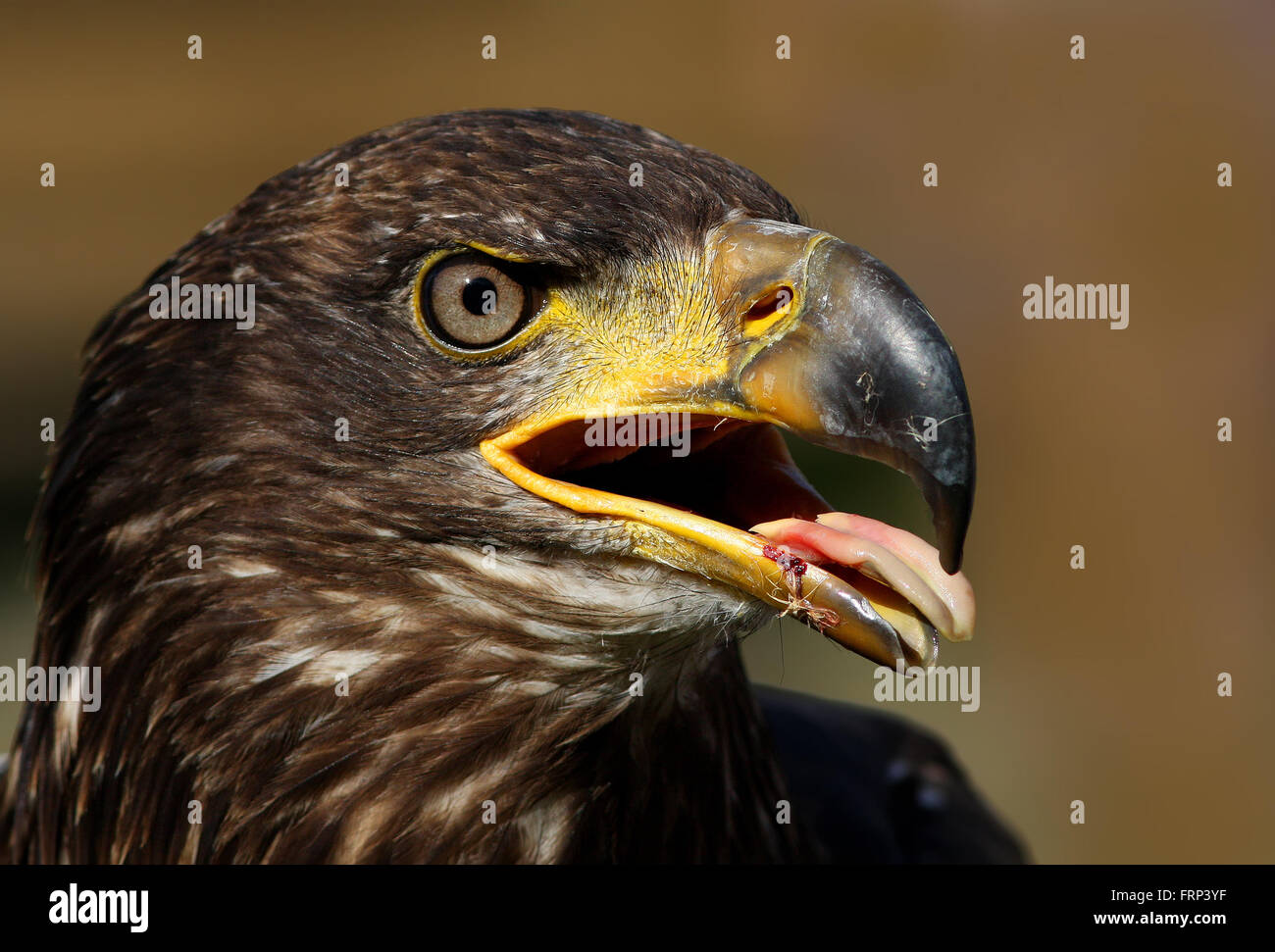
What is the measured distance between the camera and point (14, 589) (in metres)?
9.09

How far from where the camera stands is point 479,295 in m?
2.34

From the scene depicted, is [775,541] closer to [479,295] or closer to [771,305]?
[771,305]

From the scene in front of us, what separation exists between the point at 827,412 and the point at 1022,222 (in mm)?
6954

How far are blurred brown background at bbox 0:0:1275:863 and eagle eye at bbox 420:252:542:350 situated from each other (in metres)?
5.47

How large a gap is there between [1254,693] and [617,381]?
22.5 feet

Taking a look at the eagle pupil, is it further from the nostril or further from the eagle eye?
the nostril

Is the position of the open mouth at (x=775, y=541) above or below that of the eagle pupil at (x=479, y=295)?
below

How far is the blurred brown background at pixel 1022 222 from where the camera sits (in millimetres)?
7980
